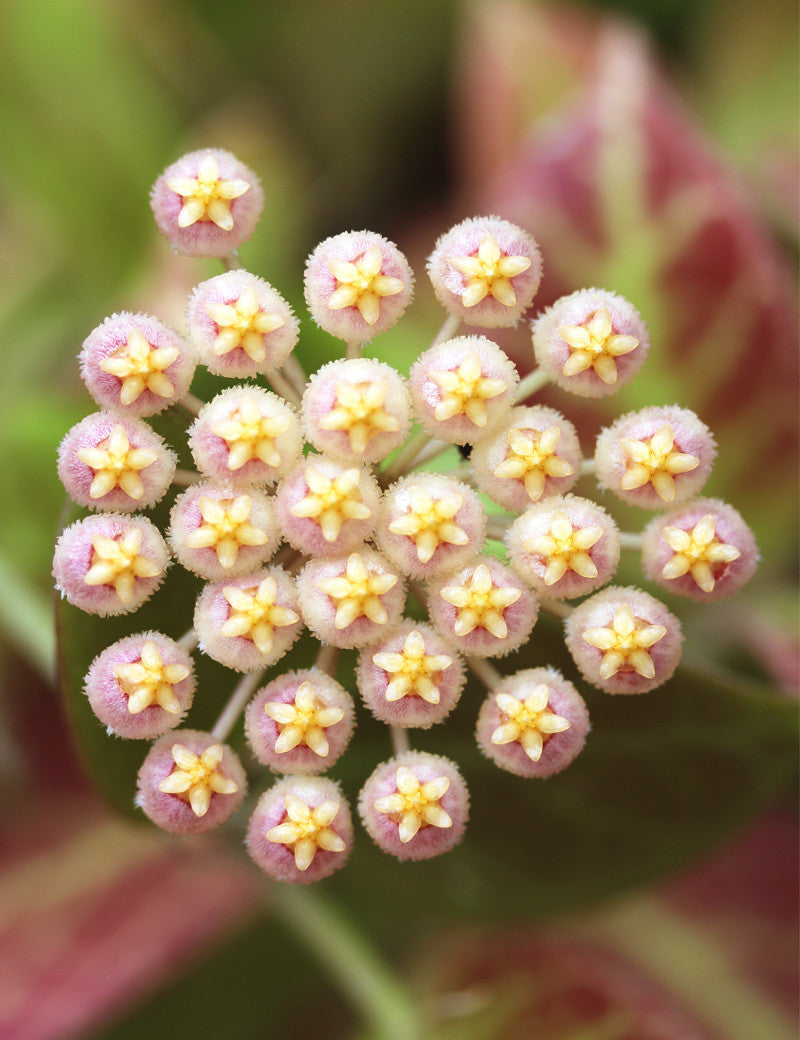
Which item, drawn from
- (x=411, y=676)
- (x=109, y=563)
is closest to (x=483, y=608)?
(x=411, y=676)

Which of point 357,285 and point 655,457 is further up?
point 357,285

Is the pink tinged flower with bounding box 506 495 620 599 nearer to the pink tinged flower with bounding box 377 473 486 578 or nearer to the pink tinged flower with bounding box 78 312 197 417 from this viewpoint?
the pink tinged flower with bounding box 377 473 486 578

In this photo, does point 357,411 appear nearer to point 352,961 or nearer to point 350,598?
point 350,598

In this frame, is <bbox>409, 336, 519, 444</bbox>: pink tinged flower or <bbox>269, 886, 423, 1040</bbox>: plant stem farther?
<bbox>269, 886, 423, 1040</bbox>: plant stem

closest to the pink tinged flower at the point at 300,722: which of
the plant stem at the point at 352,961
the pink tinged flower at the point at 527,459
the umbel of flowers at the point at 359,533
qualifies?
the umbel of flowers at the point at 359,533

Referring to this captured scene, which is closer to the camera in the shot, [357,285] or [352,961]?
[357,285]

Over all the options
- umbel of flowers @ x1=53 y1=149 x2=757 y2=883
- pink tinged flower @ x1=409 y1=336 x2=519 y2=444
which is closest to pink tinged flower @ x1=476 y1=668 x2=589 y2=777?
umbel of flowers @ x1=53 y1=149 x2=757 y2=883

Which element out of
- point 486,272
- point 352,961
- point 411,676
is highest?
point 486,272
